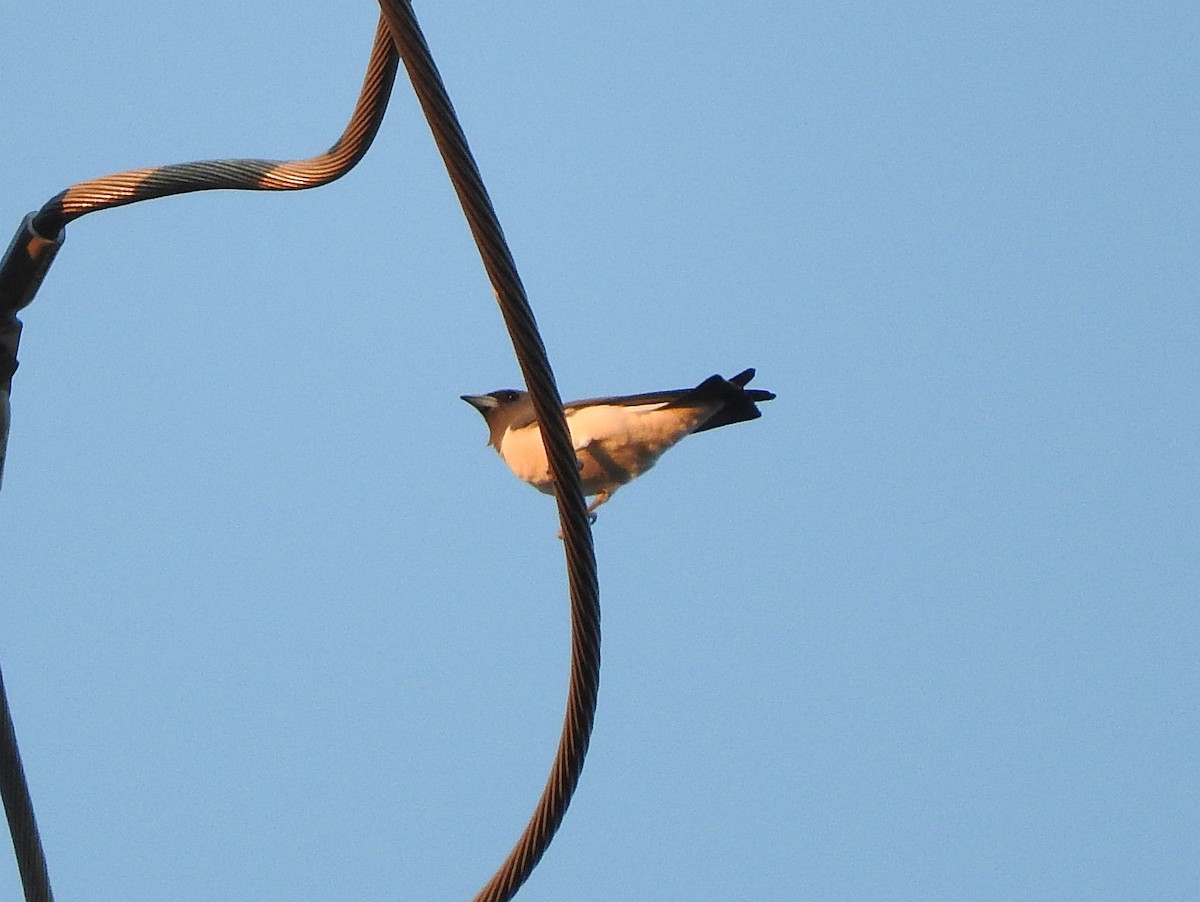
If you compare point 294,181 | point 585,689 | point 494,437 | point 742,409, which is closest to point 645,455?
point 742,409

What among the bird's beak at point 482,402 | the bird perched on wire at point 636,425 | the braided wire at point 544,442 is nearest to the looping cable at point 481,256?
the braided wire at point 544,442

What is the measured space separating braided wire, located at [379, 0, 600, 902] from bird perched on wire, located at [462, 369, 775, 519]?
3058mm

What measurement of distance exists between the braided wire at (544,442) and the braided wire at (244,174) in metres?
0.92

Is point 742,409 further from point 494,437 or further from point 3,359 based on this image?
point 3,359

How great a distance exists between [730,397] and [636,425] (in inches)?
17.5

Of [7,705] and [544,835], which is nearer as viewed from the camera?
[544,835]

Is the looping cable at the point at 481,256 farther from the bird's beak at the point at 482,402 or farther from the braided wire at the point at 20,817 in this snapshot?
the bird's beak at the point at 482,402

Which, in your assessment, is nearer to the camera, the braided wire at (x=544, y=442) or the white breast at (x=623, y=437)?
the braided wire at (x=544, y=442)

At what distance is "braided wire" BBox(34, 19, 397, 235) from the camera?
396 centimetres

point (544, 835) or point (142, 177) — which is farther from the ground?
point (142, 177)

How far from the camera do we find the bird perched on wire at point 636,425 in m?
6.52

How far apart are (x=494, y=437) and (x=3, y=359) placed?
393 cm

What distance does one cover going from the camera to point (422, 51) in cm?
304

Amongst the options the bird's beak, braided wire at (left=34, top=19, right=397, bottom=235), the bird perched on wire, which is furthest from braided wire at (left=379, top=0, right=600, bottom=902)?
the bird's beak
